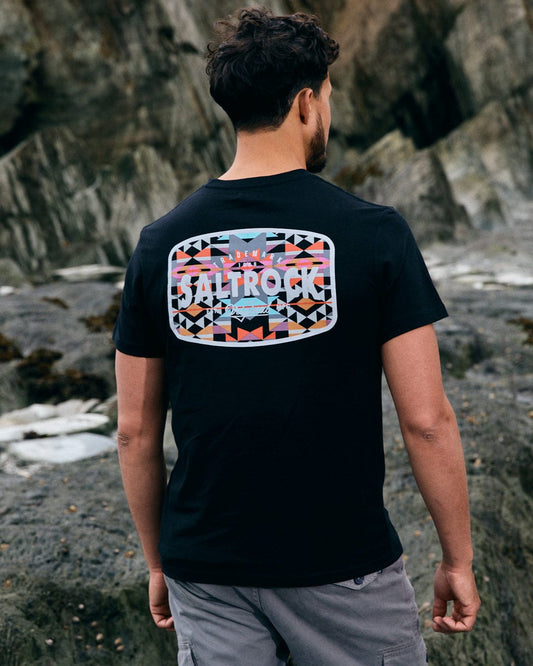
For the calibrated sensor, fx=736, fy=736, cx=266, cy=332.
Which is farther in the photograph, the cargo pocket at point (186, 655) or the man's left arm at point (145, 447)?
the man's left arm at point (145, 447)

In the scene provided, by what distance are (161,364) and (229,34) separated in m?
0.92

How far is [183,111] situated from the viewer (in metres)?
23.4

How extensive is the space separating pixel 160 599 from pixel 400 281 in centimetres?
124

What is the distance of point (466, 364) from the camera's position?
9.20m

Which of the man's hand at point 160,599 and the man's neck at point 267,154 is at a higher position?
the man's neck at point 267,154

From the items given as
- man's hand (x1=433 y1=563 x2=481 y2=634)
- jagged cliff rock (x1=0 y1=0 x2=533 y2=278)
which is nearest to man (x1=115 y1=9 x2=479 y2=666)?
man's hand (x1=433 y1=563 x2=481 y2=634)

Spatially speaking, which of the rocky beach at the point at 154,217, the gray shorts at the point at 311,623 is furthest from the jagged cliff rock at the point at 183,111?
the gray shorts at the point at 311,623

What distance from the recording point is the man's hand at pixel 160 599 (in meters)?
2.24

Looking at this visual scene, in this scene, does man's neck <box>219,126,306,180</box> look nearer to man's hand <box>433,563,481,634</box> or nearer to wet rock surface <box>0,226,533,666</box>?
man's hand <box>433,563,481,634</box>

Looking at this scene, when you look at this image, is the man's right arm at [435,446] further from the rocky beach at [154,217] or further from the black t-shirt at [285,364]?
the rocky beach at [154,217]

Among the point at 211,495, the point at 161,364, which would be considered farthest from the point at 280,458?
the point at 161,364

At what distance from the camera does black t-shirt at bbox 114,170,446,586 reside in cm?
181

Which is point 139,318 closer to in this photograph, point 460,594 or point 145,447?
point 145,447

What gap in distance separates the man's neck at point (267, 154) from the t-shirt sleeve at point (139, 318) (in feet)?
1.15
